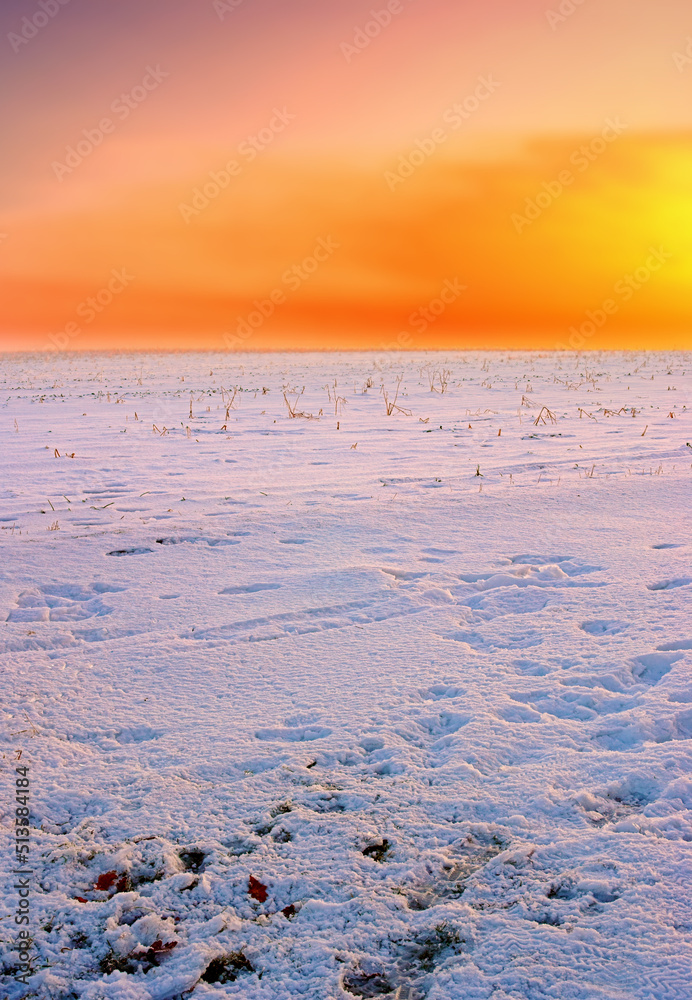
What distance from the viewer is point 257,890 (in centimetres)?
186

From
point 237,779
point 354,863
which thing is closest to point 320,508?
point 237,779

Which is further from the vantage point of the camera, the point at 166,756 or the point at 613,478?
the point at 613,478

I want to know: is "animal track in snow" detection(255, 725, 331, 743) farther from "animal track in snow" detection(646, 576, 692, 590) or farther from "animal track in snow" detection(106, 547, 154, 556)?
"animal track in snow" detection(106, 547, 154, 556)

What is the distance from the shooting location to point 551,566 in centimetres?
409

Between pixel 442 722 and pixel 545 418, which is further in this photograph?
pixel 545 418

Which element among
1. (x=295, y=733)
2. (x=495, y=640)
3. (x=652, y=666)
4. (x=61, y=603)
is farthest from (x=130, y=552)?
(x=652, y=666)

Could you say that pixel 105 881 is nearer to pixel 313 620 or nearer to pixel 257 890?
Answer: pixel 257 890

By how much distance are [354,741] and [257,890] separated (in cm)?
71

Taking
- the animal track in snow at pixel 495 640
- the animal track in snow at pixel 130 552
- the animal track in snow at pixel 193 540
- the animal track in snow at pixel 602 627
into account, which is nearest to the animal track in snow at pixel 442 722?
the animal track in snow at pixel 495 640

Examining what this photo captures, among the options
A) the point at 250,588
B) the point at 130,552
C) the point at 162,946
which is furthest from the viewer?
the point at 130,552

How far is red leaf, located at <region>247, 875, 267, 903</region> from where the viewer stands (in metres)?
1.84

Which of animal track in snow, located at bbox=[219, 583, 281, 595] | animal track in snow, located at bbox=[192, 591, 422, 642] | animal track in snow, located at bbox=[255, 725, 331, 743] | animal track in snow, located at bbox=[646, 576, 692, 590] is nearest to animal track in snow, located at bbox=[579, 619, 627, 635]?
animal track in snow, located at bbox=[646, 576, 692, 590]

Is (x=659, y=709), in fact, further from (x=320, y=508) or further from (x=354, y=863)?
(x=320, y=508)

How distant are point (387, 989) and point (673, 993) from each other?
2.15ft
